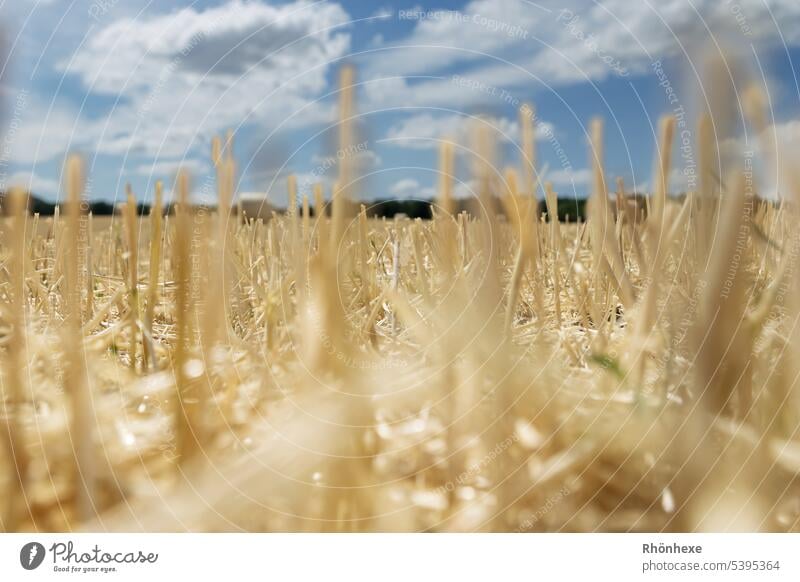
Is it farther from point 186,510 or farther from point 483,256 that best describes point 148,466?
point 483,256

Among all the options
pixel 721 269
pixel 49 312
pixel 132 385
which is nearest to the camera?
pixel 721 269

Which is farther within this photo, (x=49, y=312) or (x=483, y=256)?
(x=49, y=312)

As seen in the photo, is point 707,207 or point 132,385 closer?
point 707,207

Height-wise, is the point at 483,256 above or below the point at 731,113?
below

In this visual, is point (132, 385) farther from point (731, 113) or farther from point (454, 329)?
point (731, 113)

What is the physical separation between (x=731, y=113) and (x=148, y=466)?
2.18ft

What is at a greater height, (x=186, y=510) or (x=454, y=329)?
(x=454, y=329)

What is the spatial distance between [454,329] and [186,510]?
31cm

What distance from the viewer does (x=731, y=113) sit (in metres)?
0.61

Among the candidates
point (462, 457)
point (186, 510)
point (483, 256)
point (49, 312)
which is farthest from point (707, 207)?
point (49, 312)

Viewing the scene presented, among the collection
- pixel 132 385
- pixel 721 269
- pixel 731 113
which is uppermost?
pixel 731 113

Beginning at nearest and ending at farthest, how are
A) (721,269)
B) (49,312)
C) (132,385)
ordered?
(721,269) < (132,385) < (49,312)
